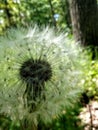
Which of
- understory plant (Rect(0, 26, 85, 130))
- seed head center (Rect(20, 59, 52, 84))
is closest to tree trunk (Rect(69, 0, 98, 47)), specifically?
understory plant (Rect(0, 26, 85, 130))

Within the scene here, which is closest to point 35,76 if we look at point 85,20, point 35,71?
point 35,71

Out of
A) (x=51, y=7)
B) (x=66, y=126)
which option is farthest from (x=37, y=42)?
(x=51, y=7)

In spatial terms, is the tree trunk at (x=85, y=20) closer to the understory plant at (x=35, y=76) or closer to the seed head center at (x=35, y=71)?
the understory plant at (x=35, y=76)

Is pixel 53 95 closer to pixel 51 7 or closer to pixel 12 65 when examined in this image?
pixel 12 65

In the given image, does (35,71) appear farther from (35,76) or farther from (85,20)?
(85,20)

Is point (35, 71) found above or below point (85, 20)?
below
